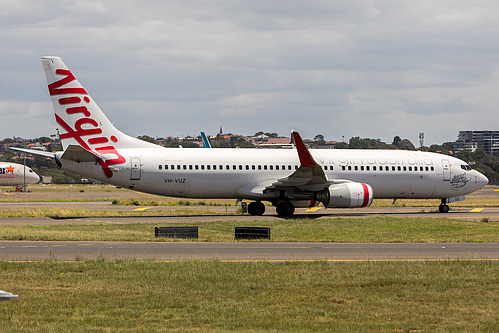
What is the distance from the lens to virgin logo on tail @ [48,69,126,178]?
3544cm

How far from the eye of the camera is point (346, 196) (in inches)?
1448

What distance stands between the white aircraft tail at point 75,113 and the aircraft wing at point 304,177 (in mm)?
9737

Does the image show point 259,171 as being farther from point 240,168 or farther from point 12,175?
point 12,175

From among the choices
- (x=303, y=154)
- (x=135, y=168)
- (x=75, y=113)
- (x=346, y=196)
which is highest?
(x=75, y=113)

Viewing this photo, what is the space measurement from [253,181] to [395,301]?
25701 mm

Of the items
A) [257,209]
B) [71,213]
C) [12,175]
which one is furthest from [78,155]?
[12,175]

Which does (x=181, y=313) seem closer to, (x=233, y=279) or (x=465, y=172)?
(x=233, y=279)

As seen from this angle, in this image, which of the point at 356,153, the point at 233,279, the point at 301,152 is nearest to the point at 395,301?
the point at 233,279

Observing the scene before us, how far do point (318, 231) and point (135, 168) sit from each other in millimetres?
11940

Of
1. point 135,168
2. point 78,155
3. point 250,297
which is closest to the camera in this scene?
point 250,297

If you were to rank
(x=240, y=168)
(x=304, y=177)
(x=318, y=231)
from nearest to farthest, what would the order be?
(x=318, y=231) < (x=304, y=177) < (x=240, y=168)

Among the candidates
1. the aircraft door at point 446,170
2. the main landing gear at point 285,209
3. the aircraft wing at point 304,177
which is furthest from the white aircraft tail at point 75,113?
the aircraft door at point 446,170

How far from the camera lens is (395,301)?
45.2ft

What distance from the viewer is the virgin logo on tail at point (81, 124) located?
35.4 meters
